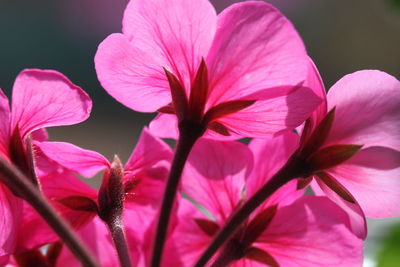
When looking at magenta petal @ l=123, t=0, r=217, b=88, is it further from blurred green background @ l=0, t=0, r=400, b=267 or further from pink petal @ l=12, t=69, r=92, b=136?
blurred green background @ l=0, t=0, r=400, b=267

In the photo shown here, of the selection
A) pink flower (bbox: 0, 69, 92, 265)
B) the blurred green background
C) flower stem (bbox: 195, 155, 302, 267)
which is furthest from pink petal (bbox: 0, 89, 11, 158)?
the blurred green background

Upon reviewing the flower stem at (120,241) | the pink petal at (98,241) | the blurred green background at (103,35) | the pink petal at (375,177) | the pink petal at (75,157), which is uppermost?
the pink petal at (75,157)

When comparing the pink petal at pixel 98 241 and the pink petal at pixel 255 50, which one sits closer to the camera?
the pink petal at pixel 255 50

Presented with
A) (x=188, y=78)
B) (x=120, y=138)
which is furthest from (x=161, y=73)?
(x=120, y=138)

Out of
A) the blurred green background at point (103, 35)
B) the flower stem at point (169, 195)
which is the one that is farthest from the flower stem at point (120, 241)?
the blurred green background at point (103, 35)

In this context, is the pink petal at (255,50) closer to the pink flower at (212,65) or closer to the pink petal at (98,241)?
the pink flower at (212,65)

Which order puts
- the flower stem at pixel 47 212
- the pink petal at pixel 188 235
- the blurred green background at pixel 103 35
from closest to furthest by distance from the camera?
the flower stem at pixel 47 212
the pink petal at pixel 188 235
the blurred green background at pixel 103 35

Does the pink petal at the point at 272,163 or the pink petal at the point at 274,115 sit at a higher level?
the pink petal at the point at 274,115

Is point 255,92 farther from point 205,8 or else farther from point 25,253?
point 25,253
